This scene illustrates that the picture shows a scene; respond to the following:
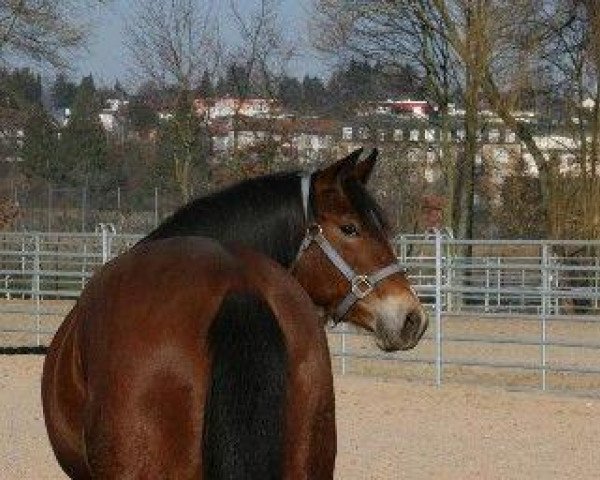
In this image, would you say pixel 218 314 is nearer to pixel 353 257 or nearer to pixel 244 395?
pixel 244 395

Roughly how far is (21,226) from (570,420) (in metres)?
20.8

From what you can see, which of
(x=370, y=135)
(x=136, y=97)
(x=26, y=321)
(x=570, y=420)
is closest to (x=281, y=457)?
(x=570, y=420)

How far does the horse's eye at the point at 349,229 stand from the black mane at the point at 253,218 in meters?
0.14

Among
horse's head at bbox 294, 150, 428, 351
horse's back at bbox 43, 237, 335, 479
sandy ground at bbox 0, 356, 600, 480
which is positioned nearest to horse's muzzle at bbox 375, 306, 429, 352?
horse's head at bbox 294, 150, 428, 351

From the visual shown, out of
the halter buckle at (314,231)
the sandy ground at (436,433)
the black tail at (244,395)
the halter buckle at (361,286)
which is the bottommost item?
the sandy ground at (436,433)

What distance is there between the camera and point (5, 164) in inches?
1474

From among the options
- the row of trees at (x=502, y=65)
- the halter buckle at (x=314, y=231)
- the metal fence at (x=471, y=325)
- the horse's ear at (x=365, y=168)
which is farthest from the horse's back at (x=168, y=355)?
the row of trees at (x=502, y=65)

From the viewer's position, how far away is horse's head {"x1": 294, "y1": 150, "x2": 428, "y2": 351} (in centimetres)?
445

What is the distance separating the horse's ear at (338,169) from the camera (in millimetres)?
4500

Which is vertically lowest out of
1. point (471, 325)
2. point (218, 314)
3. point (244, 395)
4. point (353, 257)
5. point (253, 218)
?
point (471, 325)

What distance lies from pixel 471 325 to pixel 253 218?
1685 centimetres

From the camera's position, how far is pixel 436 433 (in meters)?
11.0

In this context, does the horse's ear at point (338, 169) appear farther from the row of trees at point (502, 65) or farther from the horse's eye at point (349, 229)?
the row of trees at point (502, 65)

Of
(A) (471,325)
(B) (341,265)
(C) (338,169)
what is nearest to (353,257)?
(B) (341,265)
